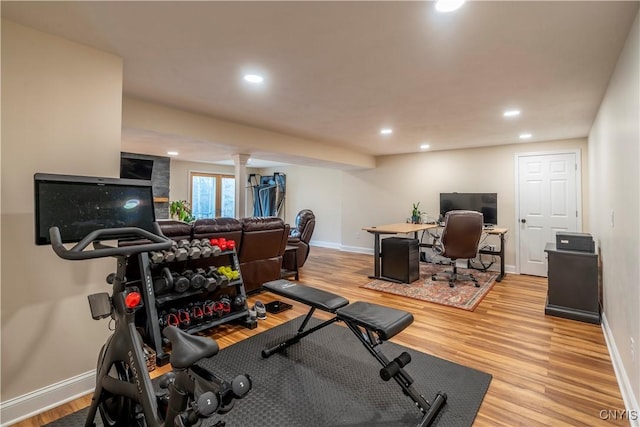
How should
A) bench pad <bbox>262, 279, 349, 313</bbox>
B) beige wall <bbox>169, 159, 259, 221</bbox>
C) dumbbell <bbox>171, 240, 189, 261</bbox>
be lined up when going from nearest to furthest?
bench pad <bbox>262, 279, 349, 313</bbox> < dumbbell <bbox>171, 240, 189, 261</bbox> < beige wall <bbox>169, 159, 259, 221</bbox>

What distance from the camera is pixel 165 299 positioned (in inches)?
104

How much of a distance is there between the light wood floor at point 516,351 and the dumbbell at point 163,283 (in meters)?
0.62

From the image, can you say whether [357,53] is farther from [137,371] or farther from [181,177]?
[181,177]

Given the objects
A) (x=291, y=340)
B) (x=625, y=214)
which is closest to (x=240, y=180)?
(x=291, y=340)

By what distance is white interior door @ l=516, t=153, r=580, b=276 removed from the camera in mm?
4961

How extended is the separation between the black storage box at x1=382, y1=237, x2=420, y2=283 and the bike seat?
3.85m

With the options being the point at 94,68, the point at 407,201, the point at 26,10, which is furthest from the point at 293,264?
the point at 26,10

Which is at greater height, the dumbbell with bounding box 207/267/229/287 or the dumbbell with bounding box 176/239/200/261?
the dumbbell with bounding box 176/239/200/261

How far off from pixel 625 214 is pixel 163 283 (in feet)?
11.3

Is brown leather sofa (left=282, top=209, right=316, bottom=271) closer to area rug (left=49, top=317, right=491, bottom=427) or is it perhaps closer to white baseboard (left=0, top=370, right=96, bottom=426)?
area rug (left=49, top=317, right=491, bottom=427)

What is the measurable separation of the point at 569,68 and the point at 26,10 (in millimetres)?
3594

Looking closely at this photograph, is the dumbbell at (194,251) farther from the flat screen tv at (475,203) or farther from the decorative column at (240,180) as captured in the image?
the flat screen tv at (475,203)

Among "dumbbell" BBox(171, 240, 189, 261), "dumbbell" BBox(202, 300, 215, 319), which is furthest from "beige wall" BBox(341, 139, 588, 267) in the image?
"dumbbell" BBox(171, 240, 189, 261)

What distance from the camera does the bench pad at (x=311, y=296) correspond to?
222 cm
